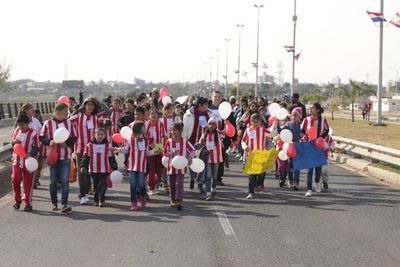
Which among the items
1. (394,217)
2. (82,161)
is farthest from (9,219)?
(394,217)

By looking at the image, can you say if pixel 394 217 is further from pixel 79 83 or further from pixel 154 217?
pixel 79 83

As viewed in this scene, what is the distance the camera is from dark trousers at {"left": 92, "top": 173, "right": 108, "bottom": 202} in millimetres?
10203

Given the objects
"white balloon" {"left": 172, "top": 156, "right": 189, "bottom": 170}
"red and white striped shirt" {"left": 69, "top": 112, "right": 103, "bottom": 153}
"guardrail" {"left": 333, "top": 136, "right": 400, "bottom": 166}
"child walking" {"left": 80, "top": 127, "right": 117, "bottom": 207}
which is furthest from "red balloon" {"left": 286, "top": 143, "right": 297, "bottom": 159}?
"red and white striped shirt" {"left": 69, "top": 112, "right": 103, "bottom": 153}

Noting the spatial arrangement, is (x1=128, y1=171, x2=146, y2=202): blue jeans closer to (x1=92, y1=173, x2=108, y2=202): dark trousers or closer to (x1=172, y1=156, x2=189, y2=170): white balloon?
(x1=92, y1=173, x2=108, y2=202): dark trousers

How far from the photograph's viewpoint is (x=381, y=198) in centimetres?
1138

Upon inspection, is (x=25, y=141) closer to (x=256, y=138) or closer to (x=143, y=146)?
(x=143, y=146)

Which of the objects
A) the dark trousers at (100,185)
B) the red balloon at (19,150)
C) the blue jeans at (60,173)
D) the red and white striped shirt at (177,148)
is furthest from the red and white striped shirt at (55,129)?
the red and white striped shirt at (177,148)

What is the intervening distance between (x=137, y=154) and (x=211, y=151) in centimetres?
162

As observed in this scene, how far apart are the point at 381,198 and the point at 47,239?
6.43 m

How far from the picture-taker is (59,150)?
31.7ft

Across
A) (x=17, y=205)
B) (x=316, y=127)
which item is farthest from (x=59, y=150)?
(x=316, y=127)

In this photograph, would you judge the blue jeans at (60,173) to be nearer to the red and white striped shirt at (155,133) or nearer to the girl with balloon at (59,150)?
the girl with balloon at (59,150)

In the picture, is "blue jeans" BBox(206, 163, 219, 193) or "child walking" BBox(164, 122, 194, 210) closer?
"child walking" BBox(164, 122, 194, 210)

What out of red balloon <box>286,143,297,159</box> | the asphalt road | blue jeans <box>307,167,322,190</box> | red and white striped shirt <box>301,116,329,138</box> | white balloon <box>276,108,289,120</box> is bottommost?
the asphalt road
